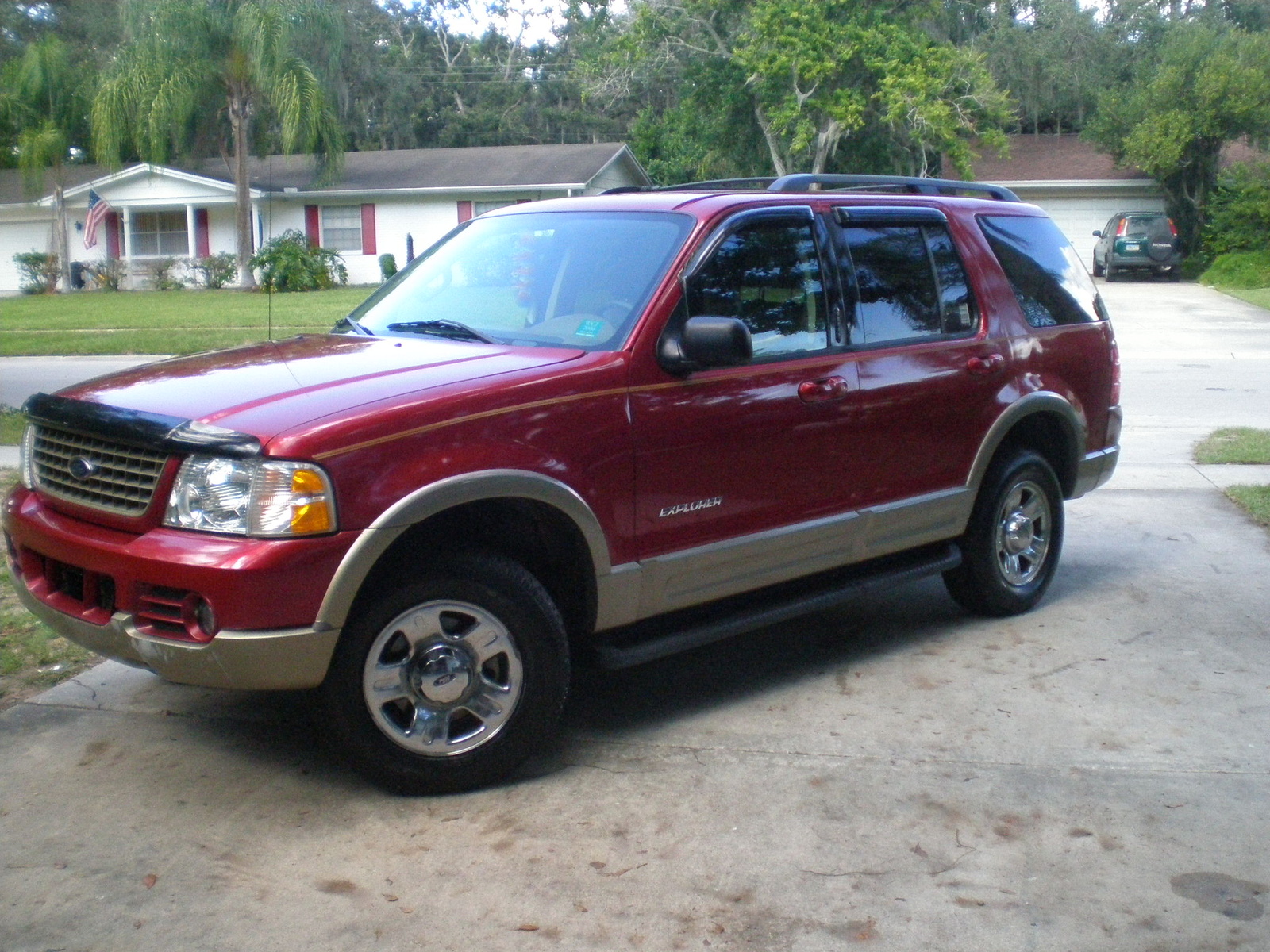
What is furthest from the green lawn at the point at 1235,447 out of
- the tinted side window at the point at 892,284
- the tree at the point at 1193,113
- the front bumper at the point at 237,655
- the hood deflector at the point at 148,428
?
the tree at the point at 1193,113

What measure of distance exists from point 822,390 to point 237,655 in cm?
248

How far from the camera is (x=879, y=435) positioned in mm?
5609

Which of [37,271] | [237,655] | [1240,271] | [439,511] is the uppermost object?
[37,271]

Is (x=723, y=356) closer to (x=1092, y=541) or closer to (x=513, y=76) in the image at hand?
(x=1092, y=541)

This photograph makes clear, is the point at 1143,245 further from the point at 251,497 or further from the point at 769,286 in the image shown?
the point at 251,497

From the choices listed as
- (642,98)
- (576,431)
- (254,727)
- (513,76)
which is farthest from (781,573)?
(513,76)

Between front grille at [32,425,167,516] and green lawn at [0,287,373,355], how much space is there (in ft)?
44.4

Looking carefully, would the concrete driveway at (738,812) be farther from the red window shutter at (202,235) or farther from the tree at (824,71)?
the red window shutter at (202,235)

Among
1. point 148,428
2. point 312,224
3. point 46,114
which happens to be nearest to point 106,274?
point 312,224

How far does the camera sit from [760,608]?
17.3 ft

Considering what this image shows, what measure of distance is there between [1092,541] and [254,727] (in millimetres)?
5181

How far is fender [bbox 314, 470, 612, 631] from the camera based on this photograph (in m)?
4.02

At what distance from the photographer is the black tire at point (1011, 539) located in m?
6.32

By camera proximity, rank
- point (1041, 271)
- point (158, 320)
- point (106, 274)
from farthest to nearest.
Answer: point (106, 274), point (158, 320), point (1041, 271)
